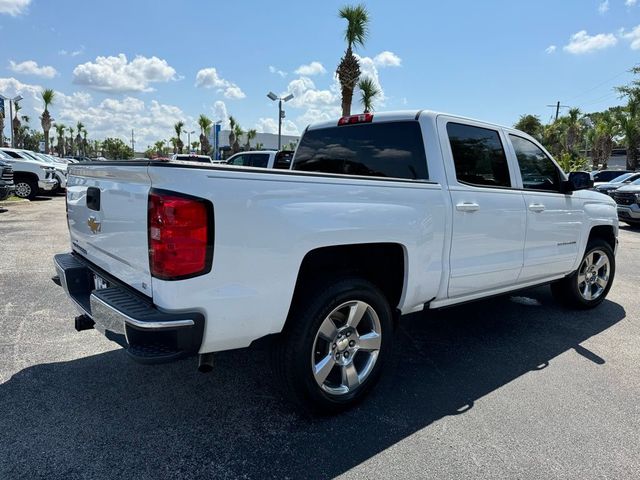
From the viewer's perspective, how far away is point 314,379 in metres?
2.83

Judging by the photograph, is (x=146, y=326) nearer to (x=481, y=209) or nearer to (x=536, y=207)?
(x=481, y=209)

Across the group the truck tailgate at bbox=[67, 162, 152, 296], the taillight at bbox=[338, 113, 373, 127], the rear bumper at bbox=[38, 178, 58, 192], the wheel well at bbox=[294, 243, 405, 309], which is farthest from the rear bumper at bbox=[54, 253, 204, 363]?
the rear bumper at bbox=[38, 178, 58, 192]

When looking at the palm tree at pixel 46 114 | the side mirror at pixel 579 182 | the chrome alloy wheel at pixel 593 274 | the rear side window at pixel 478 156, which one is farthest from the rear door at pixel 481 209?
the palm tree at pixel 46 114

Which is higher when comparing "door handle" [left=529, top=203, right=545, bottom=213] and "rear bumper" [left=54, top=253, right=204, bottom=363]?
"door handle" [left=529, top=203, right=545, bottom=213]

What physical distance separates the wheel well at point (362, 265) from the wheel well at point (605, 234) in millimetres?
3297

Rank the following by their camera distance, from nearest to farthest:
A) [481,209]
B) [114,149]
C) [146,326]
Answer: [146,326]
[481,209]
[114,149]

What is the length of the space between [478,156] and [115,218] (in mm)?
2860

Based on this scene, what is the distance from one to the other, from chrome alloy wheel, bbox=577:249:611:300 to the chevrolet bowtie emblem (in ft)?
16.1

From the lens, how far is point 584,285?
17.9ft

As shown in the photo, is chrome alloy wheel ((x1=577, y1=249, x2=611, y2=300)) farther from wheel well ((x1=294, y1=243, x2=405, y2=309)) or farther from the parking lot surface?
wheel well ((x1=294, y1=243, x2=405, y2=309))

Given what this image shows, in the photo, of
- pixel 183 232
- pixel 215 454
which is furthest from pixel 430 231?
pixel 215 454

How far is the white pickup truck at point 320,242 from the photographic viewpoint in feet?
7.52

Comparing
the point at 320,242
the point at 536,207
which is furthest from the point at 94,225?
the point at 536,207

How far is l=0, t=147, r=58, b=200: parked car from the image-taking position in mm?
16047
